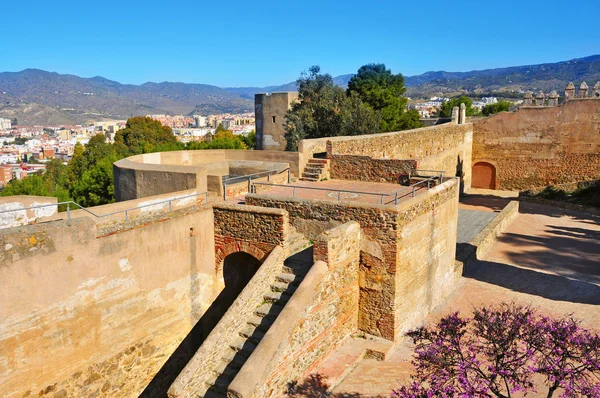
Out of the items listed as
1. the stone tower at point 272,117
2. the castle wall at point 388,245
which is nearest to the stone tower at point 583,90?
the stone tower at point 272,117

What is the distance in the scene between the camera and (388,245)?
968 centimetres

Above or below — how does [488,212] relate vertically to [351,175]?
below

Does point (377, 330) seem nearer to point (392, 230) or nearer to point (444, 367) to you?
point (392, 230)

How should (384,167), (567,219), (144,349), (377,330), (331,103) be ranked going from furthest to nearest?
(331,103) → (567,219) → (384,167) → (377,330) → (144,349)

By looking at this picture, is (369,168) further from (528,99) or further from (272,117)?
(528,99)

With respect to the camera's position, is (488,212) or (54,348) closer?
(54,348)

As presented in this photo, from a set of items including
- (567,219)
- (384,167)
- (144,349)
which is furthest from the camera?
(567,219)

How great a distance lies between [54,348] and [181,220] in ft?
10.6

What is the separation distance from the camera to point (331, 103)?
82.0 feet

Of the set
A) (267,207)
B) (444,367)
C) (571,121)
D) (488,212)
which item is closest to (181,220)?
(267,207)

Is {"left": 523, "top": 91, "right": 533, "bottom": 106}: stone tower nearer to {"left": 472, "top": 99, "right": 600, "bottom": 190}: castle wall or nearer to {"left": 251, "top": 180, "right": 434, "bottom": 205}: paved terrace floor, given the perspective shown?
{"left": 472, "top": 99, "right": 600, "bottom": 190}: castle wall

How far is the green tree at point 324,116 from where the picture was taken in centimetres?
2395

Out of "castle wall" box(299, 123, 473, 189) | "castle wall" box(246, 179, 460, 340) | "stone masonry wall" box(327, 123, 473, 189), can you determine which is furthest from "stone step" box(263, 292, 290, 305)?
"castle wall" box(299, 123, 473, 189)

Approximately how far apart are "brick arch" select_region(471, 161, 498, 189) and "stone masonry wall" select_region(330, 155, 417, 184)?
18.2 metres
